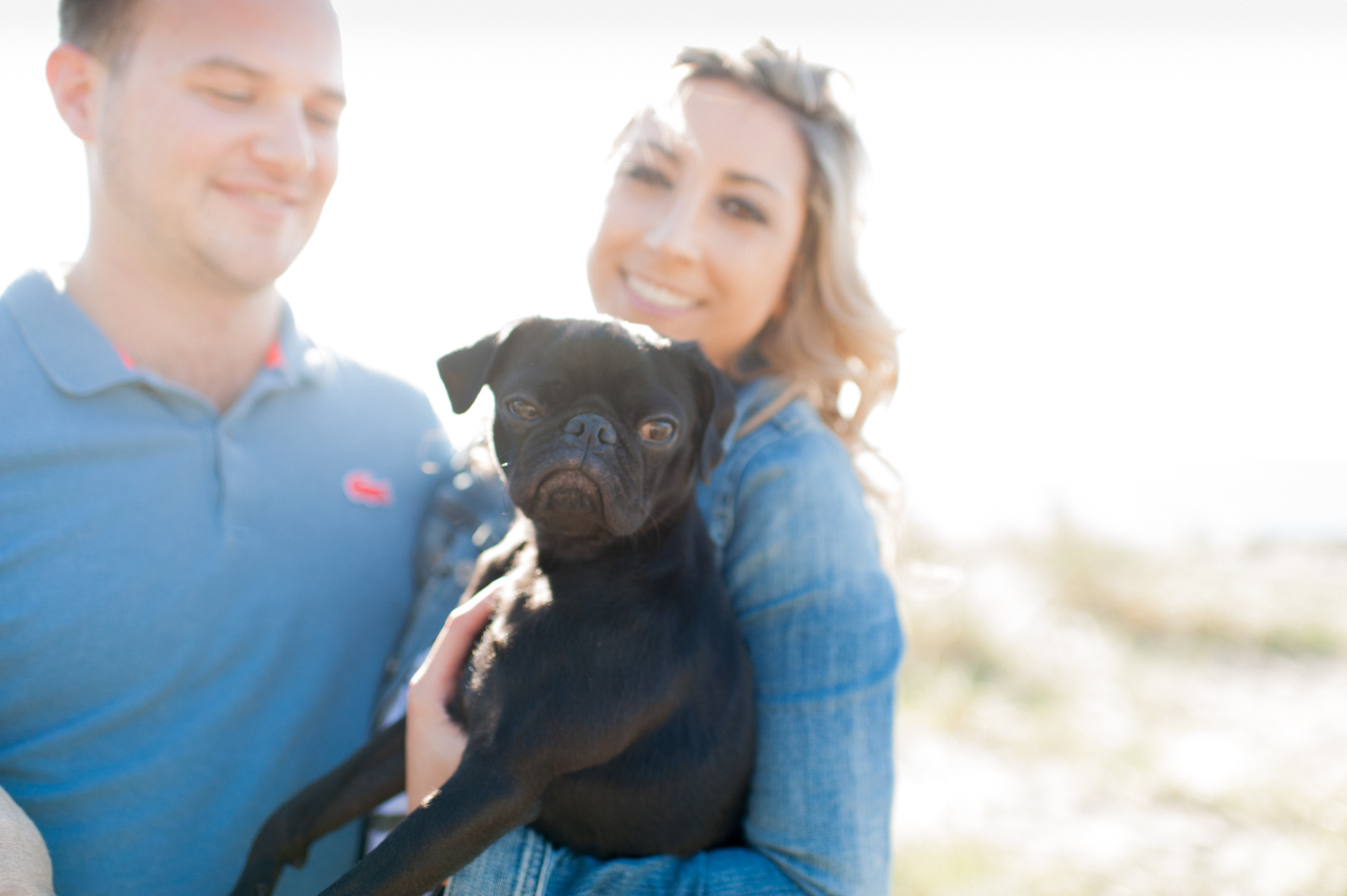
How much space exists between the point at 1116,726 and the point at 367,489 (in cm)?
685

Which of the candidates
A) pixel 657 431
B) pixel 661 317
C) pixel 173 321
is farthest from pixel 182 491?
pixel 661 317

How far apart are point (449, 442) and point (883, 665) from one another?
212cm

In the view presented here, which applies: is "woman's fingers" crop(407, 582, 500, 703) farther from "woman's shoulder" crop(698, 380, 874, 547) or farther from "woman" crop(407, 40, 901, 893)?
"woman's shoulder" crop(698, 380, 874, 547)

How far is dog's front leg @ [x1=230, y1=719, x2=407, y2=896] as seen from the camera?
8.14ft

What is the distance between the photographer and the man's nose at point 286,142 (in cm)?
290

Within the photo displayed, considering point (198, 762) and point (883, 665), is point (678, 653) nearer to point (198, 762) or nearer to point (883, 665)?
point (883, 665)

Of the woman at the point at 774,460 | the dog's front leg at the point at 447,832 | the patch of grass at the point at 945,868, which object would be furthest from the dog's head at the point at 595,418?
the patch of grass at the point at 945,868

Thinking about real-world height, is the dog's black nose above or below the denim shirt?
above

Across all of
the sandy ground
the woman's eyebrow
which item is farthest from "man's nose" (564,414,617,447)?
the sandy ground

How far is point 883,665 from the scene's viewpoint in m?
2.42

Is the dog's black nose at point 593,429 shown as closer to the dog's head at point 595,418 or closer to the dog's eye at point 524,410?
the dog's head at point 595,418

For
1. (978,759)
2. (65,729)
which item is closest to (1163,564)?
(978,759)

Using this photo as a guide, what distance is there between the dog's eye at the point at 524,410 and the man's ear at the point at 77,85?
6.00 ft

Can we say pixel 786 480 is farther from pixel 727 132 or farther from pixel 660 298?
pixel 727 132
